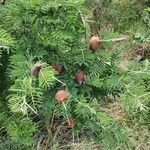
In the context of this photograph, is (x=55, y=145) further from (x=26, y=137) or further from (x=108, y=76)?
(x=108, y=76)

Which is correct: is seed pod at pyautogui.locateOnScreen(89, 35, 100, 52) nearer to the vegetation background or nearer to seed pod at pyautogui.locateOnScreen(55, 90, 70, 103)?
the vegetation background

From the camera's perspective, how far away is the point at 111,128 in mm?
1355

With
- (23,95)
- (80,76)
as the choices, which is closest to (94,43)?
(80,76)

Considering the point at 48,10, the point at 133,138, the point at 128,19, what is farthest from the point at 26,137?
the point at 128,19

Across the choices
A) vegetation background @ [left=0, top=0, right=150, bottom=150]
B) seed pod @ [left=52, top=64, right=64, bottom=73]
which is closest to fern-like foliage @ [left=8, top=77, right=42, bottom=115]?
vegetation background @ [left=0, top=0, right=150, bottom=150]

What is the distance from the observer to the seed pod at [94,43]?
1206 mm

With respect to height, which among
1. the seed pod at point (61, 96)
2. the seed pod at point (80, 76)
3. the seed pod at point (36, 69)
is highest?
the seed pod at point (36, 69)

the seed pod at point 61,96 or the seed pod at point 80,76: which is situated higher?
the seed pod at point 80,76

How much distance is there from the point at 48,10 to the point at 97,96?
1.08ft

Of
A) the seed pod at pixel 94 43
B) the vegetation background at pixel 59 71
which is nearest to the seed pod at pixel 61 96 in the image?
the vegetation background at pixel 59 71

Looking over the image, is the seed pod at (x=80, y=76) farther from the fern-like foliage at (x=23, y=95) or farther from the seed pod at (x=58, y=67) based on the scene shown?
the fern-like foliage at (x=23, y=95)

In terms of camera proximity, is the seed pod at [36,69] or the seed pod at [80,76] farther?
the seed pod at [80,76]

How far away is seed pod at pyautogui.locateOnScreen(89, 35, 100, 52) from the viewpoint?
1.21 m

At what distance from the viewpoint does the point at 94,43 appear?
1.21 m
